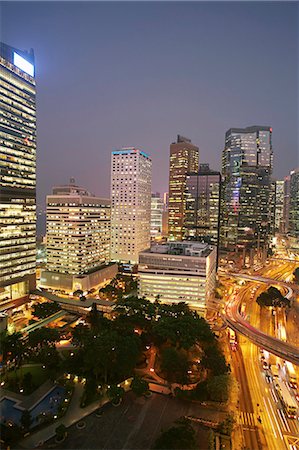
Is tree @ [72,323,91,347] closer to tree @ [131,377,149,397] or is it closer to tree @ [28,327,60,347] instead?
tree @ [28,327,60,347]

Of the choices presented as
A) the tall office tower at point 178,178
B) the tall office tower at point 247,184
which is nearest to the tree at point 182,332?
the tall office tower at point 247,184

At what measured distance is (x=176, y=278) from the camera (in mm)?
48344

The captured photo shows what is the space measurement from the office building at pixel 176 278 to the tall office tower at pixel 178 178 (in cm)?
5437

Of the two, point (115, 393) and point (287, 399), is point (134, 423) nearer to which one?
point (115, 393)

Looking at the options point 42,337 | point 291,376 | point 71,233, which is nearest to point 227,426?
point 291,376

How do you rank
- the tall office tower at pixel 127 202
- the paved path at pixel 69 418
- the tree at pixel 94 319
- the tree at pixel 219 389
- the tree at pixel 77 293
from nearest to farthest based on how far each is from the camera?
the paved path at pixel 69 418
the tree at pixel 219 389
the tree at pixel 94 319
the tree at pixel 77 293
the tall office tower at pixel 127 202

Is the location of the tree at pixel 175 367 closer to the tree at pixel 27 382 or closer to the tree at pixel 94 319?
the tree at pixel 94 319

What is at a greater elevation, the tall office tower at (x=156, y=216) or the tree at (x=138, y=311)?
the tall office tower at (x=156, y=216)

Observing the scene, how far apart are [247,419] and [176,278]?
25981 mm

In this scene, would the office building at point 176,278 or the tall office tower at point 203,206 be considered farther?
the tall office tower at point 203,206

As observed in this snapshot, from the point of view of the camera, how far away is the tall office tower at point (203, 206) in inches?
3334

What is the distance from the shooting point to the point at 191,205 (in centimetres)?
8856

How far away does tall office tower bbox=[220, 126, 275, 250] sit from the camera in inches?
3590

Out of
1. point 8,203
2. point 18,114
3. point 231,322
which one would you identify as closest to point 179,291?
point 231,322
